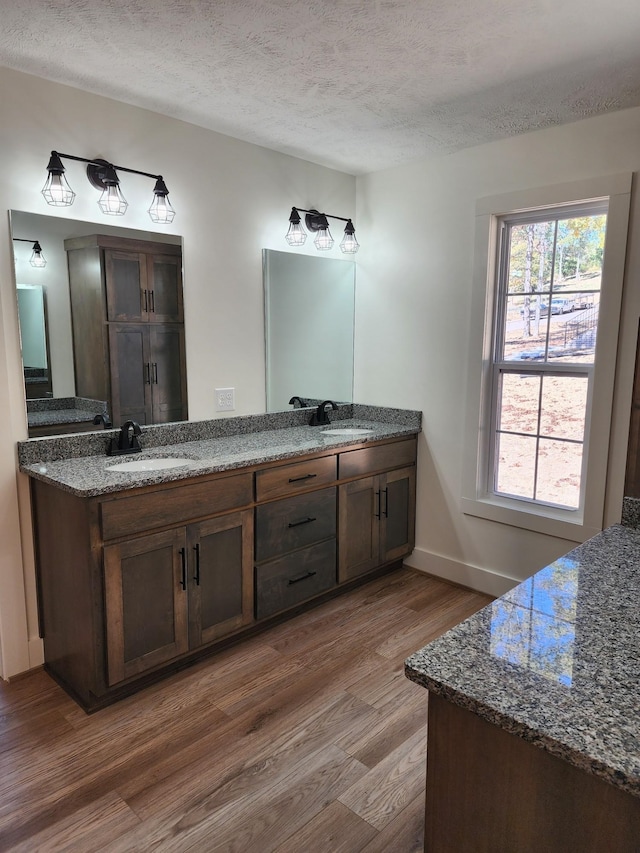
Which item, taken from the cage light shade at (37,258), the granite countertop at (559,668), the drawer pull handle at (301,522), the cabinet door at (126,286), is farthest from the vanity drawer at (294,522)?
the granite countertop at (559,668)

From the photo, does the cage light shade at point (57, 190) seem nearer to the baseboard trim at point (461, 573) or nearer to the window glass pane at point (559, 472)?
the window glass pane at point (559, 472)

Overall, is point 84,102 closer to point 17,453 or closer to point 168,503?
point 17,453

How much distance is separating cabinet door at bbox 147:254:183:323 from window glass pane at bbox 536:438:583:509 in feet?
6.51

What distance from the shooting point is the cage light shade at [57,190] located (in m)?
2.29

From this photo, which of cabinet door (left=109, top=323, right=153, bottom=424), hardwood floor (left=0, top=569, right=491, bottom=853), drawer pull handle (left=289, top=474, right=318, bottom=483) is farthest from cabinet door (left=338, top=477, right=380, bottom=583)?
cabinet door (left=109, top=323, right=153, bottom=424)

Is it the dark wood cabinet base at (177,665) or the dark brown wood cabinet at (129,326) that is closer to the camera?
the dark wood cabinet base at (177,665)

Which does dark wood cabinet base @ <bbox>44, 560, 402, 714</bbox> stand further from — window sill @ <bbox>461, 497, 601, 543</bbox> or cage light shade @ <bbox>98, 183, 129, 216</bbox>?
cage light shade @ <bbox>98, 183, 129, 216</bbox>

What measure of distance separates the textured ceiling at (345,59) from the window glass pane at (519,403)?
4.03ft

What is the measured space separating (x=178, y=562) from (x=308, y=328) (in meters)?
1.70

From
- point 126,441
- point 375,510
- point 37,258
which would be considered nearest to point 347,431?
point 375,510

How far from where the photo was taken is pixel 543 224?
290 centimetres

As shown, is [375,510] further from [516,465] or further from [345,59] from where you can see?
[345,59]

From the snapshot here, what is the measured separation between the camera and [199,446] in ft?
9.29

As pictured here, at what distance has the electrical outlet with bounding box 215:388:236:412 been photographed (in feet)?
10.0
